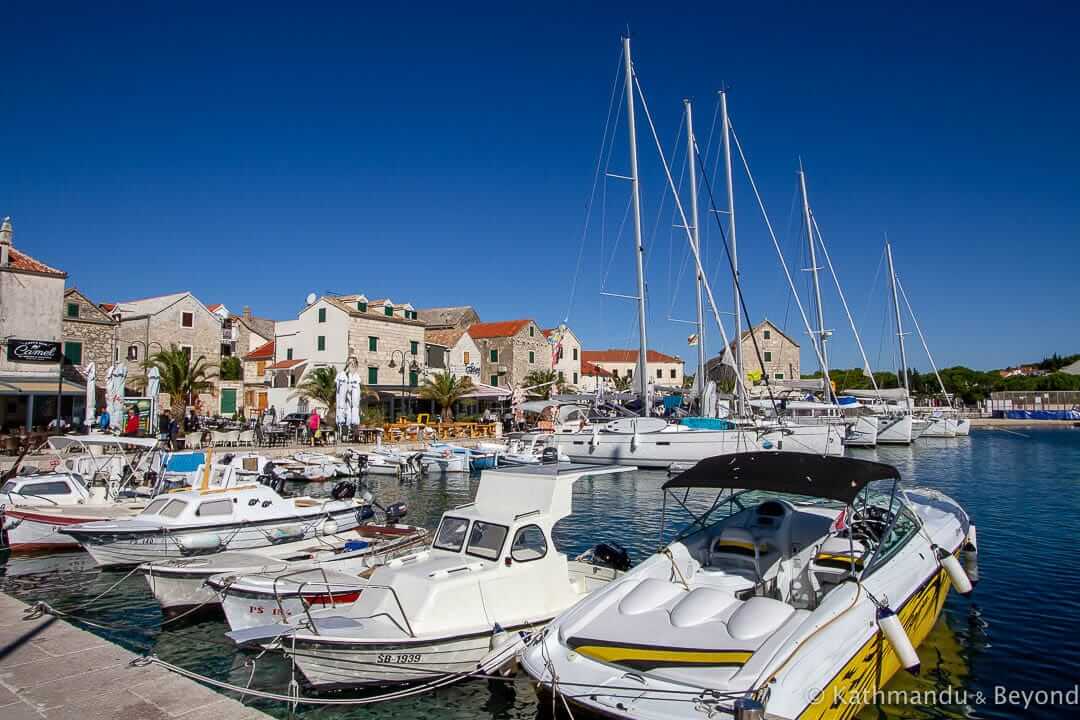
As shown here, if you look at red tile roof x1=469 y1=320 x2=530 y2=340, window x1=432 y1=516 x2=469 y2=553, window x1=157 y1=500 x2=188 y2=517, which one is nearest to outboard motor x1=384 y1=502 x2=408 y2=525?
window x1=157 y1=500 x2=188 y2=517

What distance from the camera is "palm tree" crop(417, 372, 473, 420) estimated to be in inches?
1922

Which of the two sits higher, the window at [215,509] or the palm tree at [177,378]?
the palm tree at [177,378]

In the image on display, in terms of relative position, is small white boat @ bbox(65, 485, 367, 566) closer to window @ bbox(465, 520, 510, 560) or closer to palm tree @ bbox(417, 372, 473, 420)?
window @ bbox(465, 520, 510, 560)

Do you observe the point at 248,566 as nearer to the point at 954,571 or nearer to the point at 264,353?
the point at 954,571

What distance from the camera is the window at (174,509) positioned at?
1633 cm

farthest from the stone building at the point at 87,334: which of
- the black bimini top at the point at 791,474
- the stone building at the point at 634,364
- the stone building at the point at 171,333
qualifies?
the stone building at the point at 634,364

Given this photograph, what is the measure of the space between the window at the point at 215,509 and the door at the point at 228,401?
38.8 meters

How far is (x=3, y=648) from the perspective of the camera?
8594mm

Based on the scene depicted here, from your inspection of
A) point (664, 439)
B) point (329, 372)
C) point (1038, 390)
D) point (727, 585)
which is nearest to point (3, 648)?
A: point (727, 585)

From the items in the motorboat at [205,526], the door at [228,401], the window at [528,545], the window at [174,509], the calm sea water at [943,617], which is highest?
the door at [228,401]

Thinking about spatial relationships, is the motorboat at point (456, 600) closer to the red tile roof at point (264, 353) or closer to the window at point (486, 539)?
the window at point (486, 539)

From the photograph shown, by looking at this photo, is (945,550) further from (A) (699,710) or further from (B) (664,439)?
(B) (664,439)

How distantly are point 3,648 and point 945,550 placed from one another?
544 inches

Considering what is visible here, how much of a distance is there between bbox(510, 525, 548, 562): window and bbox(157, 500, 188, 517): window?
10.5 meters
